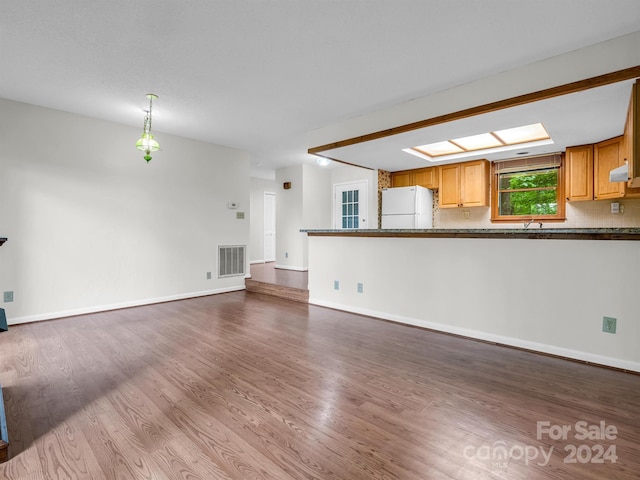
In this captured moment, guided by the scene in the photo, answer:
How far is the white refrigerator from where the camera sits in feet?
18.4

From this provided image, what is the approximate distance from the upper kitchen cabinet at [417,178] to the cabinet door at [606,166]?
7.28 ft

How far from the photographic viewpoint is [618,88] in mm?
2559

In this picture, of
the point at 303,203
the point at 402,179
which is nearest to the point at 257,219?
the point at 303,203

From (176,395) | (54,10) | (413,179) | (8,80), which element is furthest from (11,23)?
(413,179)

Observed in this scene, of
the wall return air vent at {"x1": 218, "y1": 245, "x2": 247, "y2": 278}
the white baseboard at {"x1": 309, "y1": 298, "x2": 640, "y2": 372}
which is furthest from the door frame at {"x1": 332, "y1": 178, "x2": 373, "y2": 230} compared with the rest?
the white baseboard at {"x1": 309, "y1": 298, "x2": 640, "y2": 372}

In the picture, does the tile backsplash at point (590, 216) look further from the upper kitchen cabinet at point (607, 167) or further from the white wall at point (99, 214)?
the white wall at point (99, 214)

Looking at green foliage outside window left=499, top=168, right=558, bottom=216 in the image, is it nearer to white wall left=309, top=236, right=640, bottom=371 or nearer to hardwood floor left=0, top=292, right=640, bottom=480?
white wall left=309, top=236, right=640, bottom=371

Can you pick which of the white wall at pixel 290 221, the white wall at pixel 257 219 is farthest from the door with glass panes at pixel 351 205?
the white wall at pixel 257 219

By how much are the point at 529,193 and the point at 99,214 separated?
21.1 ft

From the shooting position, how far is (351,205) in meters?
7.09

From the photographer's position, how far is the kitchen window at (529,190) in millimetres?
4785

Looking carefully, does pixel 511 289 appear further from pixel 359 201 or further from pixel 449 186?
pixel 359 201

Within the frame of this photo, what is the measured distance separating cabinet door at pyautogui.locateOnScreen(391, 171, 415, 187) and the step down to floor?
9.77ft

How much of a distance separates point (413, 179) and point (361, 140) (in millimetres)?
2284
